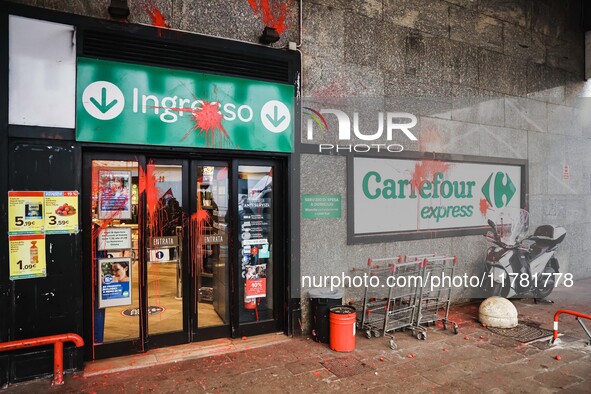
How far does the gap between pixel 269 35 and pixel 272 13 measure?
0.44 metres

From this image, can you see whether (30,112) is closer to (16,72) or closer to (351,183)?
(16,72)

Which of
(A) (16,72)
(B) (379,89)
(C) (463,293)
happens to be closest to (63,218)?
(A) (16,72)

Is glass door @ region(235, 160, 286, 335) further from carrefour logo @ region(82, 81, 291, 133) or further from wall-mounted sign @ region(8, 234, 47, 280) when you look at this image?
wall-mounted sign @ region(8, 234, 47, 280)

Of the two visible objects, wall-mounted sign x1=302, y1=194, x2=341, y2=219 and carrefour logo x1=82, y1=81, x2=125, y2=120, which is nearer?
carrefour logo x1=82, y1=81, x2=125, y2=120

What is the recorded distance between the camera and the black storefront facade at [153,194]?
447cm

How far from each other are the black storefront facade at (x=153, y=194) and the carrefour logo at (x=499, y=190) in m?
4.40

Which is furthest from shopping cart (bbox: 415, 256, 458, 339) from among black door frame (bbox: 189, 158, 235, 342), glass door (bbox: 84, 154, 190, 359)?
glass door (bbox: 84, 154, 190, 359)

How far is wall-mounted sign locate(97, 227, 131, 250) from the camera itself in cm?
495

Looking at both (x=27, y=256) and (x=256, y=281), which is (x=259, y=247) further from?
(x=27, y=256)

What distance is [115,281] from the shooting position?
16.5 ft

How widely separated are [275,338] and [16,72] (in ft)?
15.1

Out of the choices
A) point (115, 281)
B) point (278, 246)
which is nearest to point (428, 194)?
point (278, 246)

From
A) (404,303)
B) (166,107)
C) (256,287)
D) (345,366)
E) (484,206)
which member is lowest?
(345,366)

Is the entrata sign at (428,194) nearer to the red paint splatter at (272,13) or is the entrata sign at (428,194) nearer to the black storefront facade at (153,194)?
the black storefront facade at (153,194)
